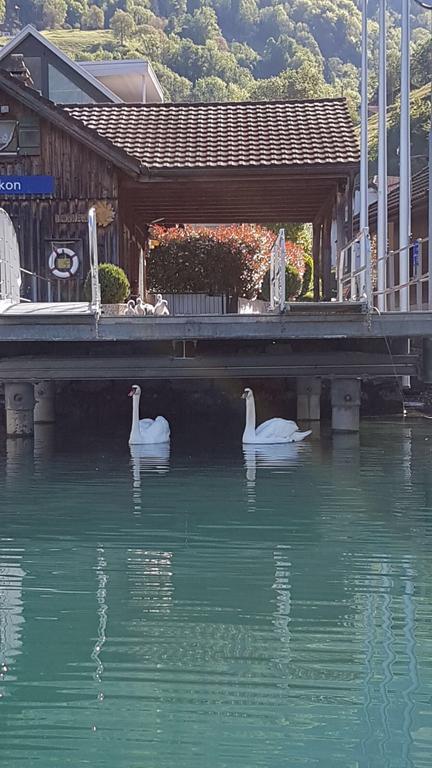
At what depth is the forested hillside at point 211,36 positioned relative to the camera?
145 metres

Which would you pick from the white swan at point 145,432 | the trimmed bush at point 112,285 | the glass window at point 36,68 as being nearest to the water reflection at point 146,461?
the white swan at point 145,432

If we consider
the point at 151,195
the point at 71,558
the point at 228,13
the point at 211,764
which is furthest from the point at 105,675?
the point at 228,13

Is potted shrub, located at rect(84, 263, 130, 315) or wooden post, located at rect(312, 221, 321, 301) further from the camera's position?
wooden post, located at rect(312, 221, 321, 301)

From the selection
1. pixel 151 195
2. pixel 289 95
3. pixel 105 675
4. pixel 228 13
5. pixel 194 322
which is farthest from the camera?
pixel 228 13

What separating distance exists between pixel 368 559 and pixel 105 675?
148 inches

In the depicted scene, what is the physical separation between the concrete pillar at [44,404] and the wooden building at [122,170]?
1844 mm

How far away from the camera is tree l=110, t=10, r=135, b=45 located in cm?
16200

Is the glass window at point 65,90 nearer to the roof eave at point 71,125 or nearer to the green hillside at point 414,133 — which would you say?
the roof eave at point 71,125

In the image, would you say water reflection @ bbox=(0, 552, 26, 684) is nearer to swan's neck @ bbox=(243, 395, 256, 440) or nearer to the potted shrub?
swan's neck @ bbox=(243, 395, 256, 440)

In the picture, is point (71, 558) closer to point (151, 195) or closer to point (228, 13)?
point (151, 195)

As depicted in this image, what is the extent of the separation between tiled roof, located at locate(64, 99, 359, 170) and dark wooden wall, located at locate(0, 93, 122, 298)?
2.39 ft

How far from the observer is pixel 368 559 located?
32.0 feet

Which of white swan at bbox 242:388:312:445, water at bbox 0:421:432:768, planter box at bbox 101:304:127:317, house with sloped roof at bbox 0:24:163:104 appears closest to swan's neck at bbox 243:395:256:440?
white swan at bbox 242:388:312:445

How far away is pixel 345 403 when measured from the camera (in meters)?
19.7
